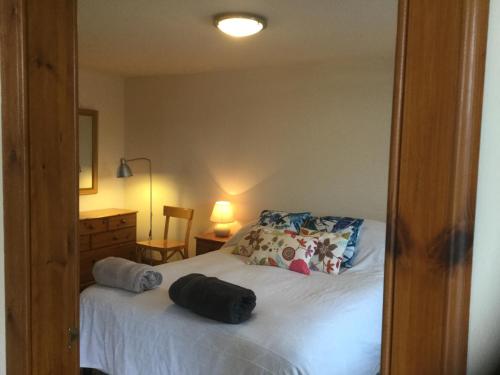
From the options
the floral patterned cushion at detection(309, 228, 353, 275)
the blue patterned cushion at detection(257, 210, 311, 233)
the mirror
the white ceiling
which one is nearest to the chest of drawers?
the mirror

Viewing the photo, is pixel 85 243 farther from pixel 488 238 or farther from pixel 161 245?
pixel 488 238

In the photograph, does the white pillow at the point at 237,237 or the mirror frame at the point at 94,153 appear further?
the mirror frame at the point at 94,153

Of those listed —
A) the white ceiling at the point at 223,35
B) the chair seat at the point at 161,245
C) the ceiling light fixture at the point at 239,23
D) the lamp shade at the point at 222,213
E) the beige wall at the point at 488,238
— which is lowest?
the chair seat at the point at 161,245

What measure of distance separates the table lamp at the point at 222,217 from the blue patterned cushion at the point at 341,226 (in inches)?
33.7

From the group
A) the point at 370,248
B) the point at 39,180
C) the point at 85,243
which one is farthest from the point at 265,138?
the point at 39,180

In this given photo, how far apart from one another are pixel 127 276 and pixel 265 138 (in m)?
2.12

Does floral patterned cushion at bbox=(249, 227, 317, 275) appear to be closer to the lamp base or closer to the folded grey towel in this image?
the folded grey towel

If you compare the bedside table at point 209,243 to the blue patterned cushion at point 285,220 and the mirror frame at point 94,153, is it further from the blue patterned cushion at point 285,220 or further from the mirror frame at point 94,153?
the mirror frame at point 94,153

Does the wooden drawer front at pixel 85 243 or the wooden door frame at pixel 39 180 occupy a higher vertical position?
the wooden door frame at pixel 39 180

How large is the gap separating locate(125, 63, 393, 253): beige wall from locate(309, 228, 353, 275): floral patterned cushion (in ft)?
1.90

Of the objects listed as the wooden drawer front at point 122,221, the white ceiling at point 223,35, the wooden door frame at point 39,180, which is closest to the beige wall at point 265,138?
the white ceiling at point 223,35

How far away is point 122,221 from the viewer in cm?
474

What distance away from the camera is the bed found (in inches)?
80.0

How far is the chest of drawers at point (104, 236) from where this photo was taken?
14.3 ft
